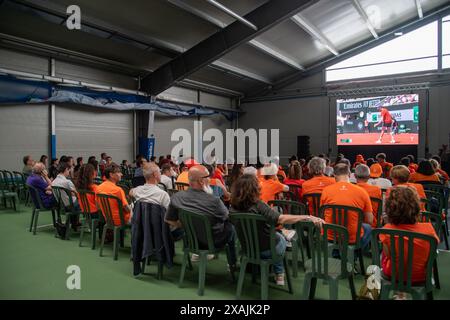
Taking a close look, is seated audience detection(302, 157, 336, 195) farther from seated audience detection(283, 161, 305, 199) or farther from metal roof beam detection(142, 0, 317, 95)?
metal roof beam detection(142, 0, 317, 95)

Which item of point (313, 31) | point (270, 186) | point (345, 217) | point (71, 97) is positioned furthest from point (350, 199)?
point (313, 31)

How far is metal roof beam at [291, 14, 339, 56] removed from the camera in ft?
32.2

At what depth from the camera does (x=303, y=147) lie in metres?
13.5

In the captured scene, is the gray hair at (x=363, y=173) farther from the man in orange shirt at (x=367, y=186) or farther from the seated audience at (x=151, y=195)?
the seated audience at (x=151, y=195)

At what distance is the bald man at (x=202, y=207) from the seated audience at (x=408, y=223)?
129 centimetres

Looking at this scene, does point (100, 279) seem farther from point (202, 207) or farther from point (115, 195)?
point (202, 207)

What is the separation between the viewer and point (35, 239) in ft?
14.4

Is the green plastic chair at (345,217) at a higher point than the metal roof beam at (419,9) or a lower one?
lower

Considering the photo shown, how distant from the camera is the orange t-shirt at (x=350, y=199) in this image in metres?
2.89

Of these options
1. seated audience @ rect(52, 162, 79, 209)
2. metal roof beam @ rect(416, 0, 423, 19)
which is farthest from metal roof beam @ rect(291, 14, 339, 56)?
seated audience @ rect(52, 162, 79, 209)

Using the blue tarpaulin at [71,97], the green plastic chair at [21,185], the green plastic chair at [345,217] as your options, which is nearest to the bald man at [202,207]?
the green plastic chair at [345,217]

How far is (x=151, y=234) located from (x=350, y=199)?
6.17ft

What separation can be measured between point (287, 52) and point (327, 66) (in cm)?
247
